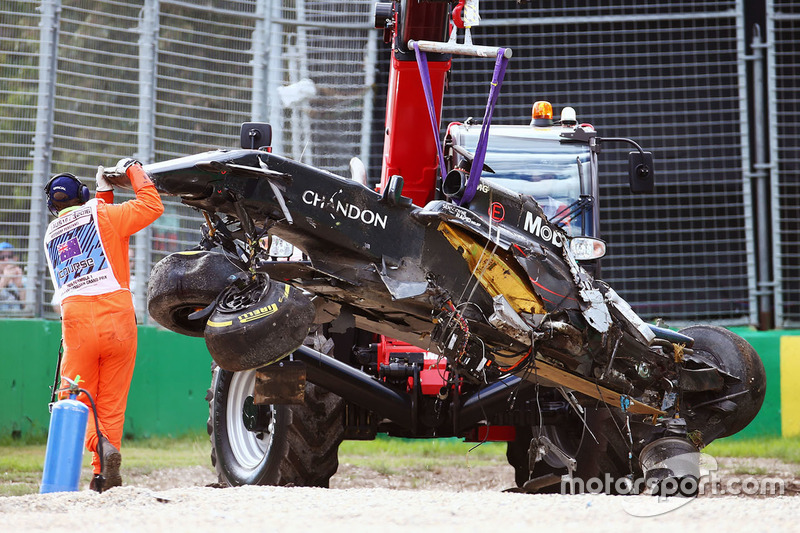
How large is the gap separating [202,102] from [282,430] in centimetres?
521

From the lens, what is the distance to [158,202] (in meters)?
5.40

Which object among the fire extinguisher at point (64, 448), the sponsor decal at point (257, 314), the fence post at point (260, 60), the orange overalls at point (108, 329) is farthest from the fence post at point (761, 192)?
the fire extinguisher at point (64, 448)

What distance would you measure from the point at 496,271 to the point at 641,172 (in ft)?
7.51

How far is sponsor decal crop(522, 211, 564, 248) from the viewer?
203 inches

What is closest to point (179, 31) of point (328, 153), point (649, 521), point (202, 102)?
point (202, 102)

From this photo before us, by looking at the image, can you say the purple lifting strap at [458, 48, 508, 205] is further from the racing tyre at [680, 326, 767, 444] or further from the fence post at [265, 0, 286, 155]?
the fence post at [265, 0, 286, 155]

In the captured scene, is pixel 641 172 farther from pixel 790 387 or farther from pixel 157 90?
pixel 157 90

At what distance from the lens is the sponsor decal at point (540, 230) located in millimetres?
5148

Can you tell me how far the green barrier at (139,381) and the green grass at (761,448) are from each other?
4984 millimetres

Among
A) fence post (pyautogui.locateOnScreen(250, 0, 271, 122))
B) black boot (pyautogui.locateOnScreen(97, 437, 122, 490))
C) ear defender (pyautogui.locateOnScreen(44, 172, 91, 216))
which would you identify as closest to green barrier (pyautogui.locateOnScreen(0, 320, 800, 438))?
fence post (pyautogui.locateOnScreen(250, 0, 271, 122))

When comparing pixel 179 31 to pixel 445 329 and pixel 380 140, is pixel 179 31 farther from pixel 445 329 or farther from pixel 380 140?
pixel 445 329

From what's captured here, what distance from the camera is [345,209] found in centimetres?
458

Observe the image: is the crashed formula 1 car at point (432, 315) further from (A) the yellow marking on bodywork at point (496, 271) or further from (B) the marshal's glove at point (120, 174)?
(B) the marshal's glove at point (120, 174)

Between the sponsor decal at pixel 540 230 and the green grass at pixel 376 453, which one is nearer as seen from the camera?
the sponsor decal at pixel 540 230
